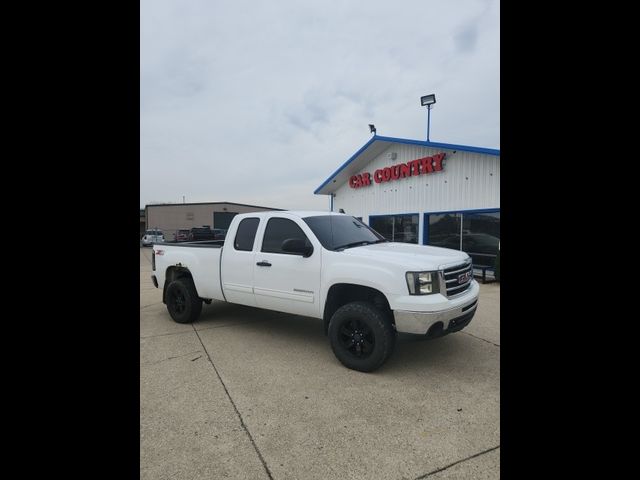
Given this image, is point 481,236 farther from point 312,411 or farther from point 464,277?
point 312,411

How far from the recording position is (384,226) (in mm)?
14859

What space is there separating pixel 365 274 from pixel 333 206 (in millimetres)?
13939

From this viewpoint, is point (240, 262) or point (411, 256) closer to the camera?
point (411, 256)

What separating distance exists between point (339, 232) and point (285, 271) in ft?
2.96

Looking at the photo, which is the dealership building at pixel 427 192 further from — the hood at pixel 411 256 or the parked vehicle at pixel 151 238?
the parked vehicle at pixel 151 238

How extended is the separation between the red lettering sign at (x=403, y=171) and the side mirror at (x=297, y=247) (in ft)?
31.0

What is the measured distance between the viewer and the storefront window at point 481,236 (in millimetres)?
10898

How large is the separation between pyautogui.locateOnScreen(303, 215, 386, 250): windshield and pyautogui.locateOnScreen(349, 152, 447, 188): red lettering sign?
26.9ft

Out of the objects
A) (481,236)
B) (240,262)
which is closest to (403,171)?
(481,236)

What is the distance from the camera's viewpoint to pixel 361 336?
378cm
